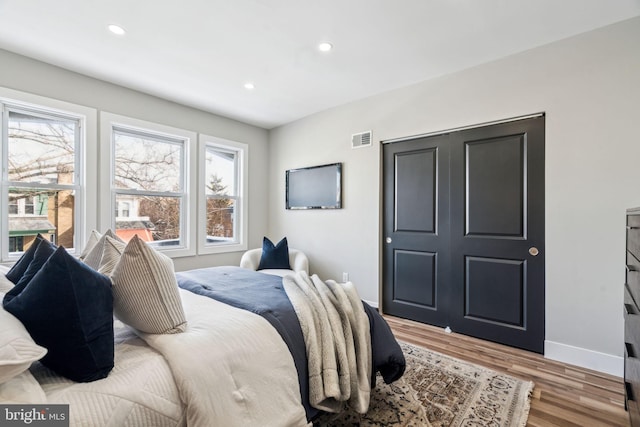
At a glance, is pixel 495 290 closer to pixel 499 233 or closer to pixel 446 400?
pixel 499 233

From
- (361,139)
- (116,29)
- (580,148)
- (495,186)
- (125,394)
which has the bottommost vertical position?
(125,394)

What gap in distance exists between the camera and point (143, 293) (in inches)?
46.6

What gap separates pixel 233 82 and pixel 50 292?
278cm

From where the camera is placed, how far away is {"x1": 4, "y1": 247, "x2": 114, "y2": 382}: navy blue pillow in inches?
36.5

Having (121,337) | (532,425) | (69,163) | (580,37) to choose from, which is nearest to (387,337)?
(532,425)

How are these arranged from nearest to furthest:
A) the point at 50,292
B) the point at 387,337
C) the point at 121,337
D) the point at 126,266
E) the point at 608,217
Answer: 1. the point at 50,292
2. the point at 126,266
3. the point at 121,337
4. the point at 387,337
5. the point at 608,217

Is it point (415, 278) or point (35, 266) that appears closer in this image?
point (35, 266)

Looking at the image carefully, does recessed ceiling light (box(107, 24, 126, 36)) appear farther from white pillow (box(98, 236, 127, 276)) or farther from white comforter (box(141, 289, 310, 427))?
white comforter (box(141, 289, 310, 427))

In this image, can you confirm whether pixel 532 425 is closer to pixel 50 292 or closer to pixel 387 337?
pixel 387 337

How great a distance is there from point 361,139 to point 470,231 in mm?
1639

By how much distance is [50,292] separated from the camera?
94cm

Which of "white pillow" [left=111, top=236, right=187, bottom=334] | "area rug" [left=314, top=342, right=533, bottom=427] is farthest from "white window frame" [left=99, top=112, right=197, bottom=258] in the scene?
"area rug" [left=314, top=342, right=533, bottom=427]

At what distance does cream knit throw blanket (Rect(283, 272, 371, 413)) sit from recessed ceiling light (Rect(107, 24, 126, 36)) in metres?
2.37

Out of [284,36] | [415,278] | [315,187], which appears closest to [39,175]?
[284,36]
